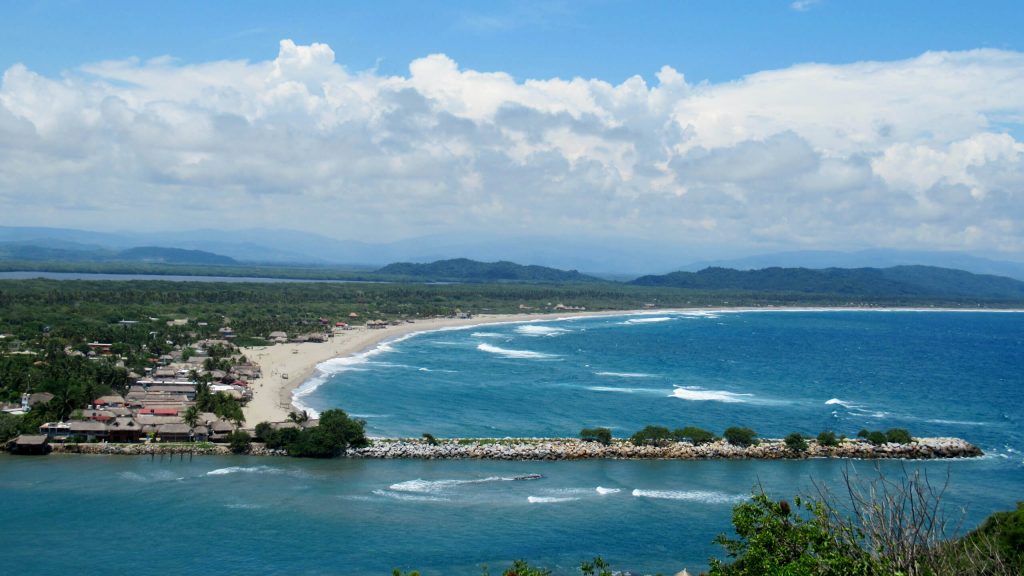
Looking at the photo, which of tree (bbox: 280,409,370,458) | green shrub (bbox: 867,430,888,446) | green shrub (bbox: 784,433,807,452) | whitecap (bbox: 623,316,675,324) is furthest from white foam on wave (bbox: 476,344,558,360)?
whitecap (bbox: 623,316,675,324)

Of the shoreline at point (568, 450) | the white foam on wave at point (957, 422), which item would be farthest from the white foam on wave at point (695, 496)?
the white foam on wave at point (957, 422)

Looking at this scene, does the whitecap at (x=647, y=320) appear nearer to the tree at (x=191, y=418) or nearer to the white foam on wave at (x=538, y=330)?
the white foam on wave at (x=538, y=330)

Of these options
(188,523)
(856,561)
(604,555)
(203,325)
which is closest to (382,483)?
(188,523)

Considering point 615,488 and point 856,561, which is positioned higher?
point 856,561

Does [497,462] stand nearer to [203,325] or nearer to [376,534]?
[376,534]

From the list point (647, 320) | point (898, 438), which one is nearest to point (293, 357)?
point (898, 438)

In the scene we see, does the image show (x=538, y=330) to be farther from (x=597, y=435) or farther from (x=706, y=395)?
(x=597, y=435)

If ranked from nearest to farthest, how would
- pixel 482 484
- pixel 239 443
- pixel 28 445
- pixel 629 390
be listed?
pixel 482 484 < pixel 28 445 < pixel 239 443 < pixel 629 390
